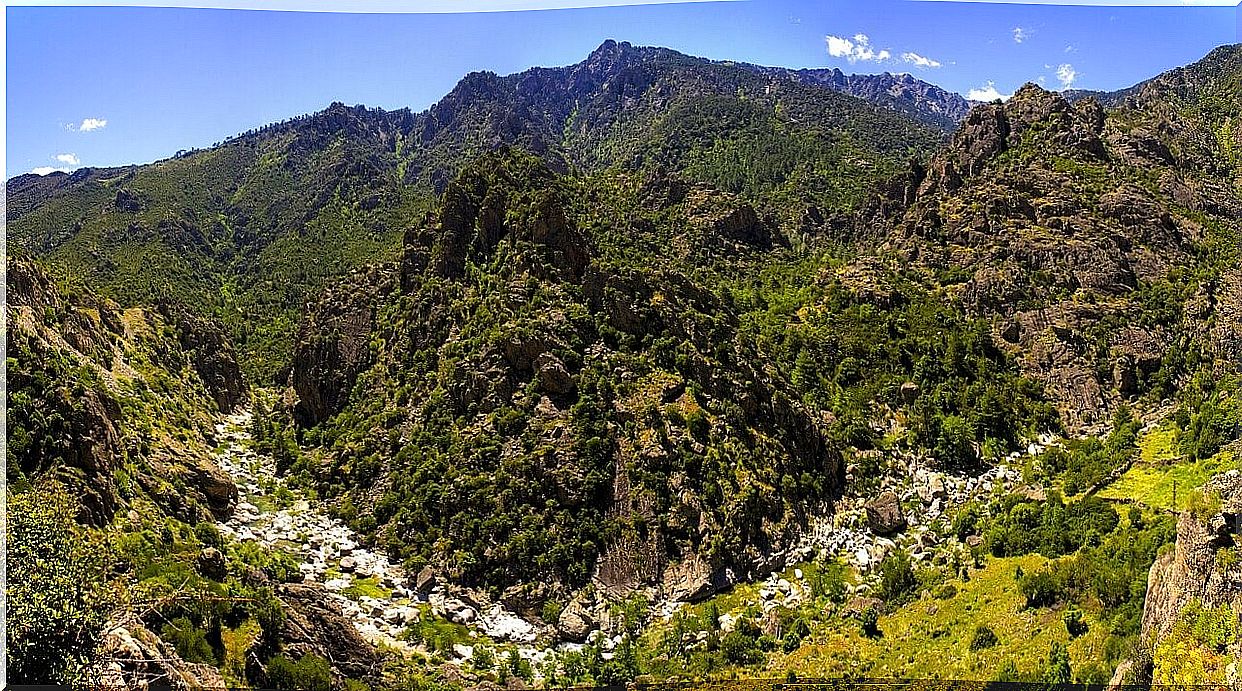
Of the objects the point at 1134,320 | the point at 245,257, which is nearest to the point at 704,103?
the point at 245,257

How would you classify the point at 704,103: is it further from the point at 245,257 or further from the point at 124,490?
the point at 124,490

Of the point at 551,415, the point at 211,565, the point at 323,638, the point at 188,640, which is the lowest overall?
the point at 323,638

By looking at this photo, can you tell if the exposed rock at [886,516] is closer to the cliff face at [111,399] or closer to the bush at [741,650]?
the bush at [741,650]

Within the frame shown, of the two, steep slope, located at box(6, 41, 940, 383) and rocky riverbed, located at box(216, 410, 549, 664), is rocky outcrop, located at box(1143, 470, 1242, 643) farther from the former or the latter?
steep slope, located at box(6, 41, 940, 383)

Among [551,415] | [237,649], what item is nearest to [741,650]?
[551,415]

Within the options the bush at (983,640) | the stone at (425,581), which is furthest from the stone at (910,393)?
the stone at (425,581)

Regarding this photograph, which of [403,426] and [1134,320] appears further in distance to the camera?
[1134,320]

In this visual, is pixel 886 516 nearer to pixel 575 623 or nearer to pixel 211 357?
pixel 575 623
